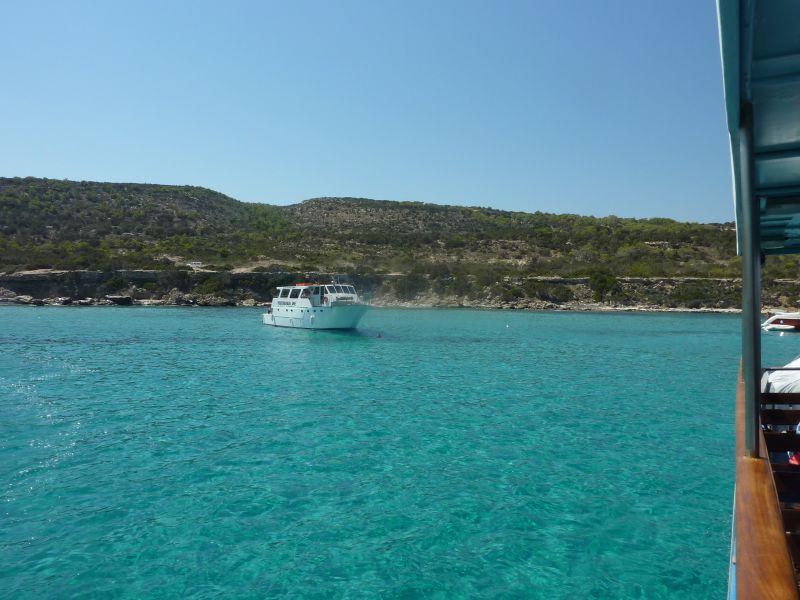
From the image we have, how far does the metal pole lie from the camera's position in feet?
9.63

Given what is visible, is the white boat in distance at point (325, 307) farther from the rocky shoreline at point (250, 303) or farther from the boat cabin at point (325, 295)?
the rocky shoreline at point (250, 303)

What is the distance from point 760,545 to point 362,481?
26.1ft

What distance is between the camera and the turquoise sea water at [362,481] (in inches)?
260

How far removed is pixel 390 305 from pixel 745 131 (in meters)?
58.9

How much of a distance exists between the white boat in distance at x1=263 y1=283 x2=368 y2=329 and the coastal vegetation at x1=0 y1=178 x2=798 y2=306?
27.2 metres

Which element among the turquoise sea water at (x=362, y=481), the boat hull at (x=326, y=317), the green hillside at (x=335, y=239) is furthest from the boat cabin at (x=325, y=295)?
the green hillside at (x=335, y=239)

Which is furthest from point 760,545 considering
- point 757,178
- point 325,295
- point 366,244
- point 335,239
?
point 335,239

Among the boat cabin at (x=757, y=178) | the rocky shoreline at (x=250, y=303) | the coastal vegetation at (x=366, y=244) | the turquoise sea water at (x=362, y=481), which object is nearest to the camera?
the boat cabin at (x=757, y=178)

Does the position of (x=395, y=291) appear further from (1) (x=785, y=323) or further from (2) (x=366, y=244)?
(1) (x=785, y=323)

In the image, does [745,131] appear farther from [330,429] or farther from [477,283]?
[477,283]

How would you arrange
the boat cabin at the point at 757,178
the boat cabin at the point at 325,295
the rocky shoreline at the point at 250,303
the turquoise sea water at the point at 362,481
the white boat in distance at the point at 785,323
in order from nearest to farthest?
1. the boat cabin at the point at 757,178
2. the turquoise sea water at the point at 362,481
3. the boat cabin at the point at 325,295
4. the white boat in distance at the point at 785,323
5. the rocky shoreline at the point at 250,303

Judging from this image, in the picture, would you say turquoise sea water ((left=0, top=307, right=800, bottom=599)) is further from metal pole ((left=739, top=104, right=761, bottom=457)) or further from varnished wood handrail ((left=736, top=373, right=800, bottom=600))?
varnished wood handrail ((left=736, top=373, right=800, bottom=600))

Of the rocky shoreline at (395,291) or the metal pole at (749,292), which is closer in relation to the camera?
the metal pole at (749,292)

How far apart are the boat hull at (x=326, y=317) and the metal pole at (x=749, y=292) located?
1193 inches
